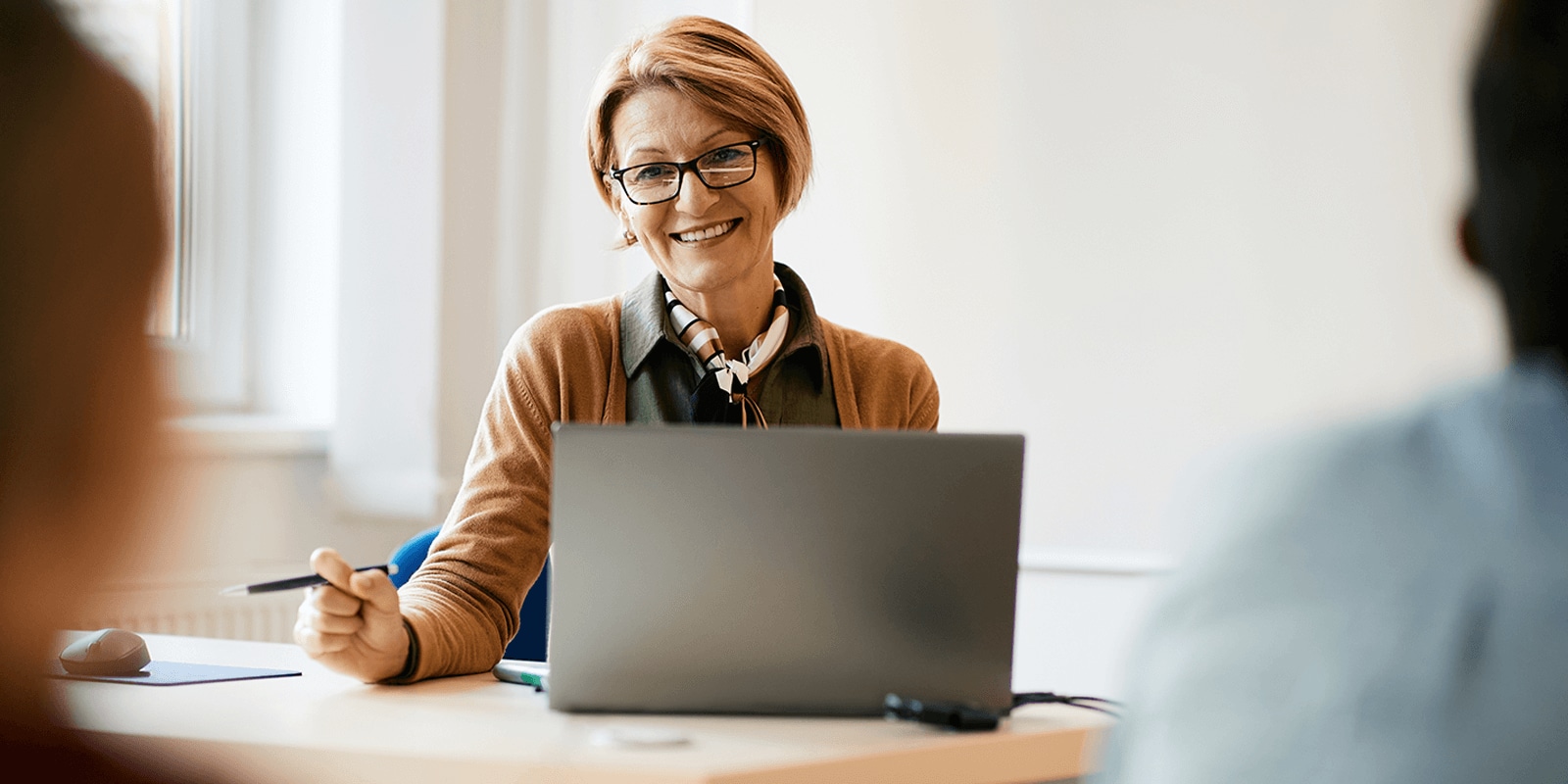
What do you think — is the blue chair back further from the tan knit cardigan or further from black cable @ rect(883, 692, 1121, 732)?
black cable @ rect(883, 692, 1121, 732)

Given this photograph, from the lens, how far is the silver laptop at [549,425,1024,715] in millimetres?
1216

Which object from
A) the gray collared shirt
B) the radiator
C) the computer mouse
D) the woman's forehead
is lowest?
the radiator

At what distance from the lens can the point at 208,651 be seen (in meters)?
1.62

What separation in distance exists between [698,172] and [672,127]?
7cm

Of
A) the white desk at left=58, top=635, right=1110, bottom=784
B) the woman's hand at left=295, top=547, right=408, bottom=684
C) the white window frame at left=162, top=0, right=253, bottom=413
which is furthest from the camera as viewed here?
the white window frame at left=162, top=0, right=253, bottom=413

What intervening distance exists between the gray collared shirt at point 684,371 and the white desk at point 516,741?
540mm

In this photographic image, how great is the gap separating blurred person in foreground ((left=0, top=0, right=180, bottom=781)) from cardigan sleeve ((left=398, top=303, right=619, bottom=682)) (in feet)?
3.33

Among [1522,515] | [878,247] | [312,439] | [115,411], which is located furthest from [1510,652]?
[312,439]

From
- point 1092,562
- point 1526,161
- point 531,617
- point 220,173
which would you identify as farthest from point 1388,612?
point 220,173

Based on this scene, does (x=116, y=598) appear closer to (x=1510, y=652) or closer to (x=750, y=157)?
(x=1510, y=652)

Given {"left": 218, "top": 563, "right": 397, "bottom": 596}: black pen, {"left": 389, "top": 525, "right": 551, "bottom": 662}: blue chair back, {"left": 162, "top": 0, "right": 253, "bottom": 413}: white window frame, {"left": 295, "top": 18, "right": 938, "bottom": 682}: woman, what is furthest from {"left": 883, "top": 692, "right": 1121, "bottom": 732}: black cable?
{"left": 162, "top": 0, "right": 253, "bottom": 413}: white window frame

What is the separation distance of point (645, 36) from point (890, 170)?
113 centimetres

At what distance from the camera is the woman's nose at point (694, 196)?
1.86 m

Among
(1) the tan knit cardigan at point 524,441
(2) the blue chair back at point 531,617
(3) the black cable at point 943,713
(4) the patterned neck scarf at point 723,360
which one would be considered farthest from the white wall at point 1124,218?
(3) the black cable at point 943,713
